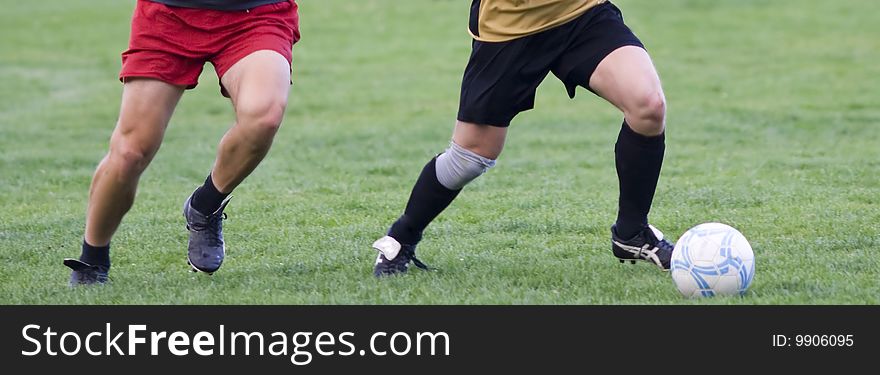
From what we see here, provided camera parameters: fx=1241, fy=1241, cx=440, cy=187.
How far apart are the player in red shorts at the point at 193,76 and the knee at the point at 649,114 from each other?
1517 mm

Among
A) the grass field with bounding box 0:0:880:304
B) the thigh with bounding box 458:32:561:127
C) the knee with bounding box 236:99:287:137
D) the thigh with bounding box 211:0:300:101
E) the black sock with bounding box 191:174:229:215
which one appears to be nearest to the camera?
the knee with bounding box 236:99:287:137

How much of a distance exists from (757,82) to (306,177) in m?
7.29

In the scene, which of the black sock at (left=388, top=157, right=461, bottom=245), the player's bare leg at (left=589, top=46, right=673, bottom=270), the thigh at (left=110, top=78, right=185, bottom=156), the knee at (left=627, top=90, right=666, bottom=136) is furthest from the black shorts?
the thigh at (left=110, top=78, right=185, bottom=156)

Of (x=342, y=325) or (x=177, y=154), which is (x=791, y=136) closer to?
(x=177, y=154)

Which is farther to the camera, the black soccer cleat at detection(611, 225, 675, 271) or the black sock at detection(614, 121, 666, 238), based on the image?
the black soccer cleat at detection(611, 225, 675, 271)

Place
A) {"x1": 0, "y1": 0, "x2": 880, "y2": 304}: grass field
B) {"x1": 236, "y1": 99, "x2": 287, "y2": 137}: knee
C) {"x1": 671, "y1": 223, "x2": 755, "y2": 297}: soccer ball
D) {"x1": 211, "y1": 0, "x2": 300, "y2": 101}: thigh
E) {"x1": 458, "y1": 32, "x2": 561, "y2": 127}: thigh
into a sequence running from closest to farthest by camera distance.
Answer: {"x1": 671, "y1": 223, "x2": 755, "y2": 297}: soccer ball → {"x1": 236, "y1": 99, "x2": 287, "y2": 137}: knee → {"x1": 211, "y1": 0, "x2": 300, "y2": 101}: thigh → {"x1": 458, "y1": 32, "x2": 561, "y2": 127}: thigh → {"x1": 0, "y1": 0, "x2": 880, "y2": 304}: grass field

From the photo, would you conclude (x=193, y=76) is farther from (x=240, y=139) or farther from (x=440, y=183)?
(x=440, y=183)

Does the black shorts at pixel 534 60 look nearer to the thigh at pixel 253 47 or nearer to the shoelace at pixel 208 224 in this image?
the thigh at pixel 253 47

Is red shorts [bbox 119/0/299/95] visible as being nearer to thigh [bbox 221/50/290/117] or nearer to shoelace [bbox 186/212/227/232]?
thigh [bbox 221/50/290/117]

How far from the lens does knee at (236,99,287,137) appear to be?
207 inches

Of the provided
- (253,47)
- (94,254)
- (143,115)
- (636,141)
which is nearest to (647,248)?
(636,141)

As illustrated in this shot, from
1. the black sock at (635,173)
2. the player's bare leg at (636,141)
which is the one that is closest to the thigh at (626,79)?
the player's bare leg at (636,141)

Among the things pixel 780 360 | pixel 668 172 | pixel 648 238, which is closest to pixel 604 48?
pixel 648 238

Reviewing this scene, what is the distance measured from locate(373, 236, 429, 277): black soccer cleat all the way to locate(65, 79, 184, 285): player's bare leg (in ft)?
3.75
